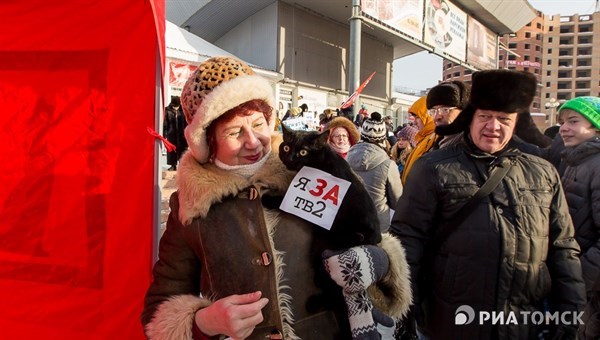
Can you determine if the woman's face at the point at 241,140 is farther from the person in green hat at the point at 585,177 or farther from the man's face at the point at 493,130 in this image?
the person in green hat at the point at 585,177

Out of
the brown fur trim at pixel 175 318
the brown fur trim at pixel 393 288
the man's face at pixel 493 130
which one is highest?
the man's face at pixel 493 130

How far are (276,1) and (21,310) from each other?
18.4 m

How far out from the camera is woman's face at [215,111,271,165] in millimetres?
1407

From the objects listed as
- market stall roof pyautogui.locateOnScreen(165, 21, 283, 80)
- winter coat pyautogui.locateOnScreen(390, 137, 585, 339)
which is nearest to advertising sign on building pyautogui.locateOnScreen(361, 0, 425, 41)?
market stall roof pyautogui.locateOnScreen(165, 21, 283, 80)

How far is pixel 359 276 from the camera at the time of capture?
4.06 feet

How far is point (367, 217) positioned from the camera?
133 centimetres

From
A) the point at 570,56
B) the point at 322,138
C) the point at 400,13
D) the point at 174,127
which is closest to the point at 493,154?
the point at 322,138

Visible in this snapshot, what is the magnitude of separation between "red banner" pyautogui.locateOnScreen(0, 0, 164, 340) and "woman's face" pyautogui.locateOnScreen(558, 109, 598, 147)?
2.82 m

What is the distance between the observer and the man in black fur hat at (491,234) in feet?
6.12

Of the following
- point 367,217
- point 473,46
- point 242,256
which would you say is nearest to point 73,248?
point 242,256

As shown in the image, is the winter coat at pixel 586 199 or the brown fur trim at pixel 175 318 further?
the winter coat at pixel 586 199

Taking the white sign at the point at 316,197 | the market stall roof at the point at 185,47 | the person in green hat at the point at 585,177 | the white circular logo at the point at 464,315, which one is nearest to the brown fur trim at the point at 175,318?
the white sign at the point at 316,197

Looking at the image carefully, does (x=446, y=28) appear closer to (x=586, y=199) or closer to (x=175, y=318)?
(x=586, y=199)

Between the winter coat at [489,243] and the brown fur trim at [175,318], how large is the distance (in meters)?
1.09
